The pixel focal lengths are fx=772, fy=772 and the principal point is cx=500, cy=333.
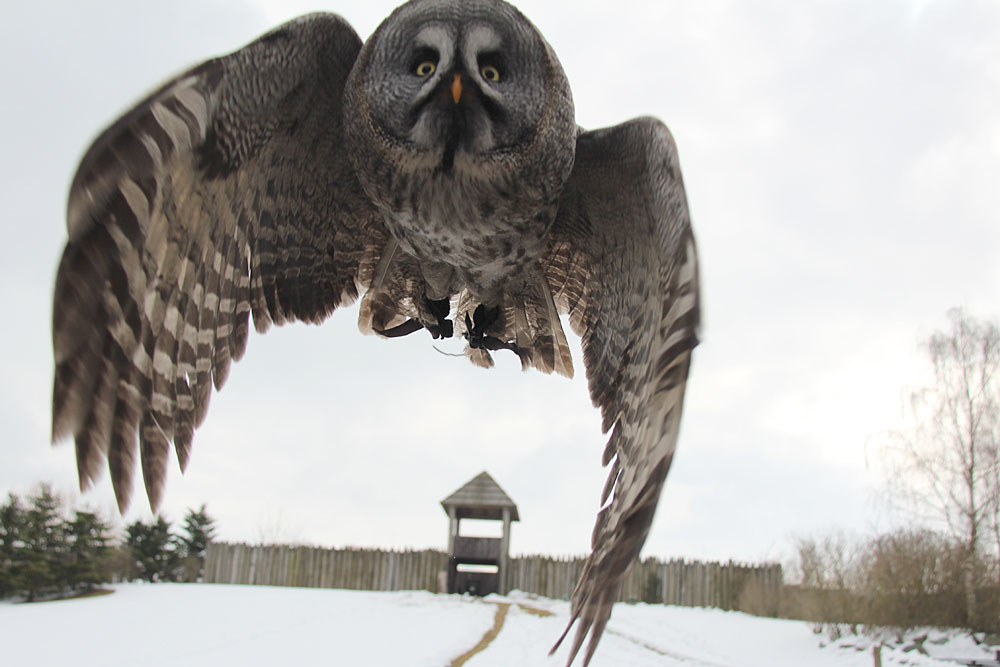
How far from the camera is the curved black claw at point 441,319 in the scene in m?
4.84

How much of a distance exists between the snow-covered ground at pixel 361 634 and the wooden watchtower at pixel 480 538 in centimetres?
127

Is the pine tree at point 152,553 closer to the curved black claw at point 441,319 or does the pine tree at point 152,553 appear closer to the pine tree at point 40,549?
the pine tree at point 40,549

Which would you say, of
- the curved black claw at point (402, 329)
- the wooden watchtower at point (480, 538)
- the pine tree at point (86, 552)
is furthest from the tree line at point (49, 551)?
the curved black claw at point (402, 329)

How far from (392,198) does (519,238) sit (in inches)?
25.7

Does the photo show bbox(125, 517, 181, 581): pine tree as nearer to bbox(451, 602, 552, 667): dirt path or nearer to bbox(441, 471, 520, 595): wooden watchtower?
bbox(441, 471, 520, 595): wooden watchtower

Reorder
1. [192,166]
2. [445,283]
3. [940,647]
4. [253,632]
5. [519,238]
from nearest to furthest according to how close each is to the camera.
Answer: [192,166] → [519,238] → [445,283] → [253,632] → [940,647]

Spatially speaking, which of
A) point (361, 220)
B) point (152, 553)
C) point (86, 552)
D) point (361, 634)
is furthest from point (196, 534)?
point (361, 220)

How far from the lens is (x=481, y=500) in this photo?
20094 mm

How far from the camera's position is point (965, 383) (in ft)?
70.7

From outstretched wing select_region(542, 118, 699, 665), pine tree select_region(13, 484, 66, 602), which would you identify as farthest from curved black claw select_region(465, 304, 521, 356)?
pine tree select_region(13, 484, 66, 602)

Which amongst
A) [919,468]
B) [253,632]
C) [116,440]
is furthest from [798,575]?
[116,440]

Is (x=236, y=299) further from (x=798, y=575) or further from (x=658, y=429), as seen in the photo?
(x=798, y=575)

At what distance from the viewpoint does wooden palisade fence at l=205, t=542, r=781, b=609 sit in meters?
22.2

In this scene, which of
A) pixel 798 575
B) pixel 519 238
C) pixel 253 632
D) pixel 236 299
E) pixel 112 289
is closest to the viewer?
pixel 112 289
